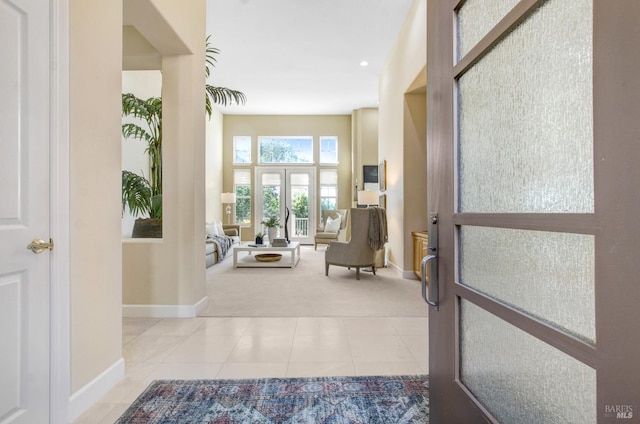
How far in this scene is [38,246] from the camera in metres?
1.44

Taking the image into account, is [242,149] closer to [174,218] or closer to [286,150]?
[286,150]

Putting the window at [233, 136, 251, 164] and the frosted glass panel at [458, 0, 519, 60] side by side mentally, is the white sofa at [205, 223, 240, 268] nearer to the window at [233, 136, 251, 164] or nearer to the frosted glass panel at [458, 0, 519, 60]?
the window at [233, 136, 251, 164]

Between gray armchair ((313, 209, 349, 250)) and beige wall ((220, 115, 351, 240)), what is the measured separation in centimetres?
67

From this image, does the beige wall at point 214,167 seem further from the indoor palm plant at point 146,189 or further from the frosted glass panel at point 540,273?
the frosted glass panel at point 540,273

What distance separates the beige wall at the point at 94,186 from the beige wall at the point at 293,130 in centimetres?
784

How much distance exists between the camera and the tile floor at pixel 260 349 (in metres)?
2.10

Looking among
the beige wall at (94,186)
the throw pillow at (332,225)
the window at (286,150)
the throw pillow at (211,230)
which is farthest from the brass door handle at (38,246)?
the window at (286,150)

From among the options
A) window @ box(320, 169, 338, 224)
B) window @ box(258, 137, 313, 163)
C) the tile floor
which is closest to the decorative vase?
the tile floor

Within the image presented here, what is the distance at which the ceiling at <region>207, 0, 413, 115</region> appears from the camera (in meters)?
4.65

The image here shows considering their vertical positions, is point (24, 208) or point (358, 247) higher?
point (24, 208)

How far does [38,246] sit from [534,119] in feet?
6.11

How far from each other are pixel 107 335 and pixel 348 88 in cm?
701

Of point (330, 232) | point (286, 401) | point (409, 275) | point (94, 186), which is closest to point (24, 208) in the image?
point (94, 186)

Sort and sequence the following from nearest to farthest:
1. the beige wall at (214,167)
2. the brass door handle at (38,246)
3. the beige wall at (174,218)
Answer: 1. the brass door handle at (38,246)
2. the beige wall at (174,218)
3. the beige wall at (214,167)
